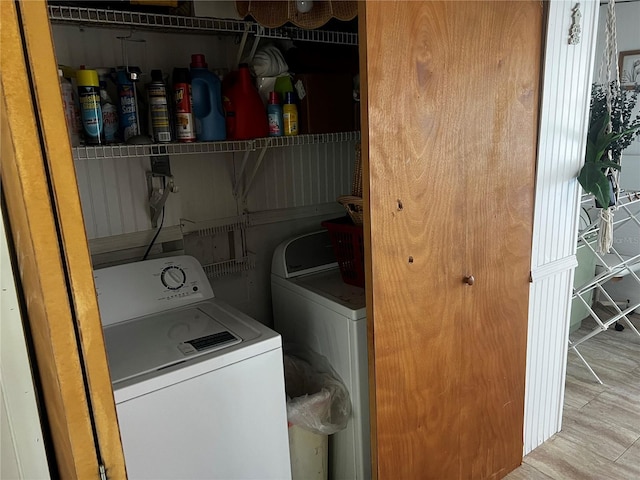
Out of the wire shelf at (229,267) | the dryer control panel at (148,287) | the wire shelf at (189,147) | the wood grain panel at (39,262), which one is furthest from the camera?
the wire shelf at (229,267)

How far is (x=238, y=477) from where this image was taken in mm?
1604

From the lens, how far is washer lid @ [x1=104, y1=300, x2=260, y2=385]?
4.75 ft

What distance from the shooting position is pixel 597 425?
8.28 feet

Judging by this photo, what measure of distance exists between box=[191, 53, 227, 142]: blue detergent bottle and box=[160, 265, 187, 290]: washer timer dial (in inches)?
19.6

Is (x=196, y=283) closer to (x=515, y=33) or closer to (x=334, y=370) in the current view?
(x=334, y=370)

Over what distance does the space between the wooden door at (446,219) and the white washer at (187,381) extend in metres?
0.36

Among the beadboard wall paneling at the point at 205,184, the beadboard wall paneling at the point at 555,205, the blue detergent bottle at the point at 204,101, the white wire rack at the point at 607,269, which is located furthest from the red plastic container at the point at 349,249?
the white wire rack at the point at 607,269

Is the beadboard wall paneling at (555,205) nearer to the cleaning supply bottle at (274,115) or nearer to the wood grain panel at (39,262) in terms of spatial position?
the cleaning supply bottle at (274,115)

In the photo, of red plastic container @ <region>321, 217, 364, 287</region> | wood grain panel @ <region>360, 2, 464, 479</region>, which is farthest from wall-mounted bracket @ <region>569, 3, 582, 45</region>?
red plastic container @ <region>321, 217, 364, 287</region>

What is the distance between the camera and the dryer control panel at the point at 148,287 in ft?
5.70

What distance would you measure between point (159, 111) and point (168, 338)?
0.74 metres

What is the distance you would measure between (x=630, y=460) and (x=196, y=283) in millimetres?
2059

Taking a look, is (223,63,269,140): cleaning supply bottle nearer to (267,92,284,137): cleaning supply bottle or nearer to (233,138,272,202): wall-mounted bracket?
(267,92,284,137): cleaning supply bottle

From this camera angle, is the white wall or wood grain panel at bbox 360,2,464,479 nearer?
the white wall
